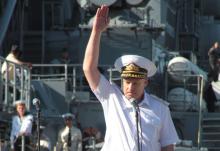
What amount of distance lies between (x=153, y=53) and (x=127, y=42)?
0.92 metres

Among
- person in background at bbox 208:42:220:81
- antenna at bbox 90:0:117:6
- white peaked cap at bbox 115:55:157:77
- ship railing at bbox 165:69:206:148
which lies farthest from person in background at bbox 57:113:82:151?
Answer: white peaked cap at bbox 115:55:157:77

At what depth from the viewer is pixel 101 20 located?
7.51m

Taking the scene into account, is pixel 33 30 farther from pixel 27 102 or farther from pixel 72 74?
pixel 27 102

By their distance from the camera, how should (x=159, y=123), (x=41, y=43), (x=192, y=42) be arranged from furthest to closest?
(x=192, y=42), (x=41, y=43), (x=159, y=123)

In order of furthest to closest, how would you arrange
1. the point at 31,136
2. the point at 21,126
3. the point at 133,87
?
1. the point at 31,136
2. the point at 21,126
3. the point at 133,87

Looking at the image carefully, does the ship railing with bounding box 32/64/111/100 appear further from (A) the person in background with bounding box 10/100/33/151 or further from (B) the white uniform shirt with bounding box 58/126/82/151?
(A) the person in background with bounding box 10/100/33/151

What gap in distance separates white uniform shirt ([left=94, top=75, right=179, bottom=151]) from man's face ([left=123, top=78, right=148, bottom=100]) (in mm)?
70

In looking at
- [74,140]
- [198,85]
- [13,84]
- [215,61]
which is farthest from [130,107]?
[215,61]

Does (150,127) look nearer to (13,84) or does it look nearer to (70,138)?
(70,138)

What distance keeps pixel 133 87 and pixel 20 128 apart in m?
11.0

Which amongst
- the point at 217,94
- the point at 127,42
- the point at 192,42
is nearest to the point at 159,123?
the point at 217,94

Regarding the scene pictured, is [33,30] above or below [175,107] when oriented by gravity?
above

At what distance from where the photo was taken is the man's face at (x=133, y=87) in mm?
7449

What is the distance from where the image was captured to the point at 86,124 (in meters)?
24.4
